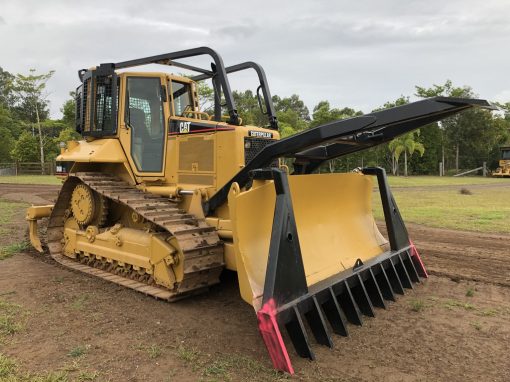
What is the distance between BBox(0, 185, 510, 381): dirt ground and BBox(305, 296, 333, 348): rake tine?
0.08 metres

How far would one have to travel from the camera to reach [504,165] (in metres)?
41.0

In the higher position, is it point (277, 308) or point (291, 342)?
point (277, 308)

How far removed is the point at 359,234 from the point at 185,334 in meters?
2.72

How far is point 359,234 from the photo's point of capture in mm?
5859

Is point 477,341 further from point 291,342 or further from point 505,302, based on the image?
point 291,342

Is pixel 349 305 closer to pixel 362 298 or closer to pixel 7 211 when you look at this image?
pixel 362 298

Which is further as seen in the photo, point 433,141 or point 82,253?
point 433,141

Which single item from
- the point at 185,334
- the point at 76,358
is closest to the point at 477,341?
the point at 185,334

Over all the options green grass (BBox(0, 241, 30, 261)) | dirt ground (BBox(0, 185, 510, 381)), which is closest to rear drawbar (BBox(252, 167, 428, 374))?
dirt ground (BBox(0, 185, 510, 381))

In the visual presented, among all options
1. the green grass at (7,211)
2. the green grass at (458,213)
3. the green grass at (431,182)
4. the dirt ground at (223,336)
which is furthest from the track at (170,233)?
the green grass at (431,182)

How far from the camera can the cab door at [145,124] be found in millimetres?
6406

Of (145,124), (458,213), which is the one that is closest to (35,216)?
(145,124)

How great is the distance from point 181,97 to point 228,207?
228 cm

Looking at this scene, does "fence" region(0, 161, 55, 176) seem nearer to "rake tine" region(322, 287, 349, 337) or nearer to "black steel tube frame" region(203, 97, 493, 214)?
"black steel tube frame" region(203, 97, 493, 214)
